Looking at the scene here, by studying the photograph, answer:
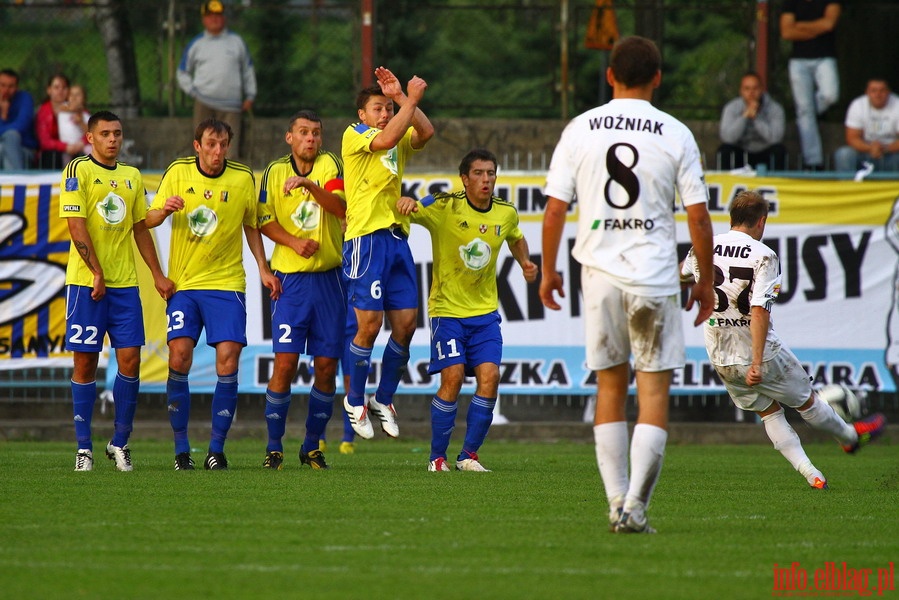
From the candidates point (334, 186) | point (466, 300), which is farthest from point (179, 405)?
point (466, 300)

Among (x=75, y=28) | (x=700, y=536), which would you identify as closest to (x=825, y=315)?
(x=700, y=536)

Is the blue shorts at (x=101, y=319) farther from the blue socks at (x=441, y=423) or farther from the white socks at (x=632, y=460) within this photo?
the white socks at (x=632, y=460)

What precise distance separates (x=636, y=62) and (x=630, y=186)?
61cm

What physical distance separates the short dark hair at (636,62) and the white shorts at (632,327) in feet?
3.11

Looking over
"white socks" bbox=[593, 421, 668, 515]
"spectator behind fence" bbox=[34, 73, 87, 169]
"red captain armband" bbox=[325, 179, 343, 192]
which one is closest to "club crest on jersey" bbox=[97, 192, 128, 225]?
"red captain armband" bbox=[325, 179, 343, 192]

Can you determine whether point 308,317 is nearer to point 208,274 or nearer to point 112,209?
point 208,274

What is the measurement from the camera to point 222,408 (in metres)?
10.2

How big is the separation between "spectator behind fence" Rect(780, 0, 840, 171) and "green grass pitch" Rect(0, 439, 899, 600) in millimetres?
7189

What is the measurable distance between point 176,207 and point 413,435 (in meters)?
6.20

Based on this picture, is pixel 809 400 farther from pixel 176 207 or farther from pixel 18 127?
pixel 18 127

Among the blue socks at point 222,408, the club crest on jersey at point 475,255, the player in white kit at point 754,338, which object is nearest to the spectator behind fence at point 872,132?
the club crest on jersey at point 475,255

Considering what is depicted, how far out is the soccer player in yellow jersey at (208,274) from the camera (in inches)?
396

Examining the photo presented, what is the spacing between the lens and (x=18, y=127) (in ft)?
52.9

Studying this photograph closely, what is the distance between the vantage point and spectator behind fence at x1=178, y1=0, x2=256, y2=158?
1683 centimetres
